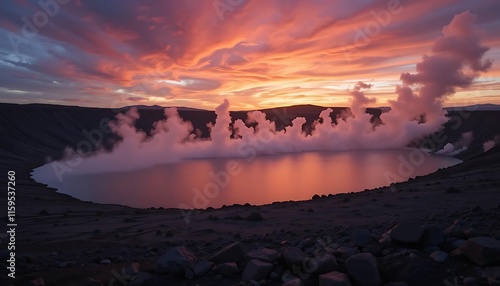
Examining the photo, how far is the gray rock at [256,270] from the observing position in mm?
5625

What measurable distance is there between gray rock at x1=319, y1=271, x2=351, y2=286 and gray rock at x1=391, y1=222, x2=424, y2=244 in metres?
1.48

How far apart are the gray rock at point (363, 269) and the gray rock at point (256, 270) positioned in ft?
3.86

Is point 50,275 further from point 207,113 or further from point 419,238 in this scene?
point 207,113

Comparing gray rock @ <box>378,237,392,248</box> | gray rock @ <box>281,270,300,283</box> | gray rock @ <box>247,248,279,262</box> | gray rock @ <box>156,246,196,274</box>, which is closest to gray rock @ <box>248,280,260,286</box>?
gray rock @ <box>281,270,300,283</box>

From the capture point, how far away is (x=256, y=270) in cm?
566

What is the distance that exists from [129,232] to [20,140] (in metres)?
60.3

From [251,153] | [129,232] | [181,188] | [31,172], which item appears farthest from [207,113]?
[129,232]

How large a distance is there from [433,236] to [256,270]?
282cm

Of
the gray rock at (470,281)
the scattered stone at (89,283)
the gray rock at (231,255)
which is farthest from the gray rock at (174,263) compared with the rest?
the gray rock at (470,281)

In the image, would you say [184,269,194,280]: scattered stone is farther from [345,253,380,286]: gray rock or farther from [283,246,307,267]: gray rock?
[345,253,380,286]: gray rock

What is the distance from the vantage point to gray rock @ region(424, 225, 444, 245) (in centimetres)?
587

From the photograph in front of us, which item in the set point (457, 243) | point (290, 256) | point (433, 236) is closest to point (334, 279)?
point (290, 256)

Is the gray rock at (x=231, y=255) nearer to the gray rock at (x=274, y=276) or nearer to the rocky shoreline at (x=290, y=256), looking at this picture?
the rocky shoreline at (x=290, y=256)

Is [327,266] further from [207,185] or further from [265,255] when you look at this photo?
[207,185]
